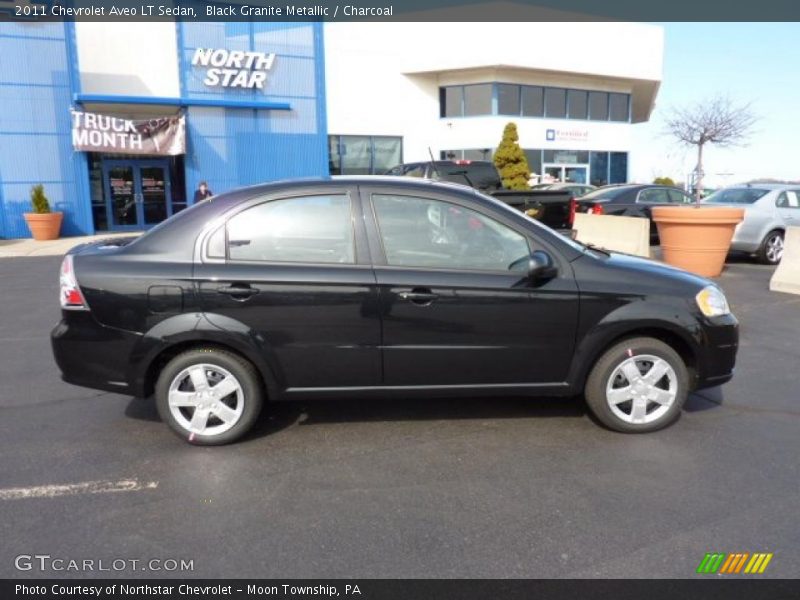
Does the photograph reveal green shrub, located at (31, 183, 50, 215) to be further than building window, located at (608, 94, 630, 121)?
No

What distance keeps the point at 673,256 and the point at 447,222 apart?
722 centimetres

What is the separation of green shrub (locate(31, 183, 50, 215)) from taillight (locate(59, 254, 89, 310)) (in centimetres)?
1753

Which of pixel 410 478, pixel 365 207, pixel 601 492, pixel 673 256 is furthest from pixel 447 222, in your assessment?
pixel 673 256

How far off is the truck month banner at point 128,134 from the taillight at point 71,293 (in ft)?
58.6

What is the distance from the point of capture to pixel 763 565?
2719mm

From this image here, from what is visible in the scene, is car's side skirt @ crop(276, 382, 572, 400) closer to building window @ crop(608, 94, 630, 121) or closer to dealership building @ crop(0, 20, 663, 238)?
dealership building @ crop(0, 20, 663, 238)

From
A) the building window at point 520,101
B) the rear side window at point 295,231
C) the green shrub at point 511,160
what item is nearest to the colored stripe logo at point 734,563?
the rear side window at point 295,231

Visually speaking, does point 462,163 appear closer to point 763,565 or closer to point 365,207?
point 365,207

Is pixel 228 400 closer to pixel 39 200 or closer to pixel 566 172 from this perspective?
pixel 39 200

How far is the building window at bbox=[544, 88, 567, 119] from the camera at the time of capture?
2850 centimetres

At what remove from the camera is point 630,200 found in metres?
13.1

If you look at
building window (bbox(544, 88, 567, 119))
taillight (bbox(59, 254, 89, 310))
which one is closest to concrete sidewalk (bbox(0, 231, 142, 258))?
taillight (bbox(59, 254, 89, 310))

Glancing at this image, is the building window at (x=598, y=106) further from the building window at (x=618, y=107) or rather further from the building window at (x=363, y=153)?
the building window at (x=363, y=153)

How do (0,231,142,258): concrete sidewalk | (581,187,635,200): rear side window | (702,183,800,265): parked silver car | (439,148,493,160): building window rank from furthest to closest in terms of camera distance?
1. (439,148,493,160): building window
2. (0,231,142,258): concrete sidewalk
3. (581,187,635,200): rear side window
4. (702,183,800,265): parked silver car
